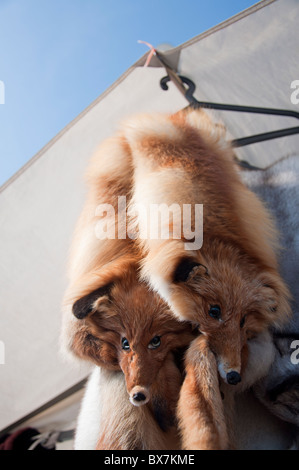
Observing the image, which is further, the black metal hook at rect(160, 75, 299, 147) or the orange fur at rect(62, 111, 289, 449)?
the black metal hook at rect(160, 75, 299, 147)

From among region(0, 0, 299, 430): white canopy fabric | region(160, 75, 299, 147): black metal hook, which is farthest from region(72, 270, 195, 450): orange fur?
region(0, 0, 299, 430): white canopy fabric

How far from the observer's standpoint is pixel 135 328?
0.46 m

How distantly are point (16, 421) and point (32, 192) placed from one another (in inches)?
24.2

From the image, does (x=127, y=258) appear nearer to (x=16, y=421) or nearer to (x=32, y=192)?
(x=32, y=192)

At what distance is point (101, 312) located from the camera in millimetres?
488

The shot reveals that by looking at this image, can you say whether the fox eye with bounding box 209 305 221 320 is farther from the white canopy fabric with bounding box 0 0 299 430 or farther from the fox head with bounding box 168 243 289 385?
the white canopy fabric with bounding box 0 0 299 430

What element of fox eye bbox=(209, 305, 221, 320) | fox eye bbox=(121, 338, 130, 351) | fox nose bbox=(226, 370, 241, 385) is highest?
fox eye bbox=(209, 305, 221, 320)

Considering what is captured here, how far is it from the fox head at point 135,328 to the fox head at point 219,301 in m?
0.04

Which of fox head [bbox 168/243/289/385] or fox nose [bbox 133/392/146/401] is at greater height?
fox head [bbox 168/243/289/385]

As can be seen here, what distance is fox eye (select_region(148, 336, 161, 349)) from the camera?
1.54ft

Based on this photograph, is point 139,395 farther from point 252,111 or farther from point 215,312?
point 252,111

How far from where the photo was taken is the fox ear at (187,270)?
44 centimetres

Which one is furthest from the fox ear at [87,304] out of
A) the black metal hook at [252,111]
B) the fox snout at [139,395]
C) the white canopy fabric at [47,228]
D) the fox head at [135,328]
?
the white canopy fabric at [47,228]
